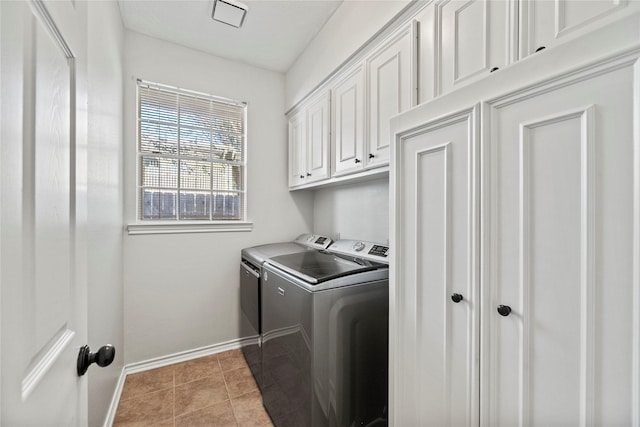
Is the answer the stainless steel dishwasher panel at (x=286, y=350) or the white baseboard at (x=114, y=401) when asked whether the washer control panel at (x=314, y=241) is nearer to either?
the stainless steel dishwasher panel at (x=286, y=350)

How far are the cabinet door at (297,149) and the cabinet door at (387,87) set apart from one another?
3.14 ft

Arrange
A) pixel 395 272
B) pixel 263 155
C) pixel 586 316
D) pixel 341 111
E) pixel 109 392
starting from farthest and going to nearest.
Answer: pixel 263 155 → pixel 341 111 → pixel 109 392 → pixel 395 272 → pixel 586 316

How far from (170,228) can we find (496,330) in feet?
8.13

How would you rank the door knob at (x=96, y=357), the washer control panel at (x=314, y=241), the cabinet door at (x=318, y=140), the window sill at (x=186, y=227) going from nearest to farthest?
1. the door knob at (x=96, y=357)
2. the cabinet door at (x=318, y=140)
3. the window sill at (x=186, y=227)
4. the washer control panel at (x=314, y=241)

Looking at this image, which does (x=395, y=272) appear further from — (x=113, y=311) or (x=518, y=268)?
(x=113, y=311)

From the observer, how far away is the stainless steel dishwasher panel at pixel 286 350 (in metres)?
1.34

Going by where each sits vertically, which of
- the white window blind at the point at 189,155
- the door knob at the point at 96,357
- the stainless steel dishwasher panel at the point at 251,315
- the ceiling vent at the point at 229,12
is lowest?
the stainless steel dishwasher panel at the point at 251,315

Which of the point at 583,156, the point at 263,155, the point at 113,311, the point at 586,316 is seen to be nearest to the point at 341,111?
the point at 263,155

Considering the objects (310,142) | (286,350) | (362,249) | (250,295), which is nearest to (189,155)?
(310,142)

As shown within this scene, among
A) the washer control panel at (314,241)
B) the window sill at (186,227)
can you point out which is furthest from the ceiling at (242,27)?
the washer control panel at (314,241)

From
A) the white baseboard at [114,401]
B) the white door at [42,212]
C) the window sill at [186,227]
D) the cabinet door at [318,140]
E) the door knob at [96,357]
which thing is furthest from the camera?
the window sill at [186,227]

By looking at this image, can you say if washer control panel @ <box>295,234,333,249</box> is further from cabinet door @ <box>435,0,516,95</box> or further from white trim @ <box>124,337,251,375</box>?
cabinet door @ <box>435,0,516,95</box>

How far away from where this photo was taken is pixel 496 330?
0.79m

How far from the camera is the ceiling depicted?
6.50 ft
